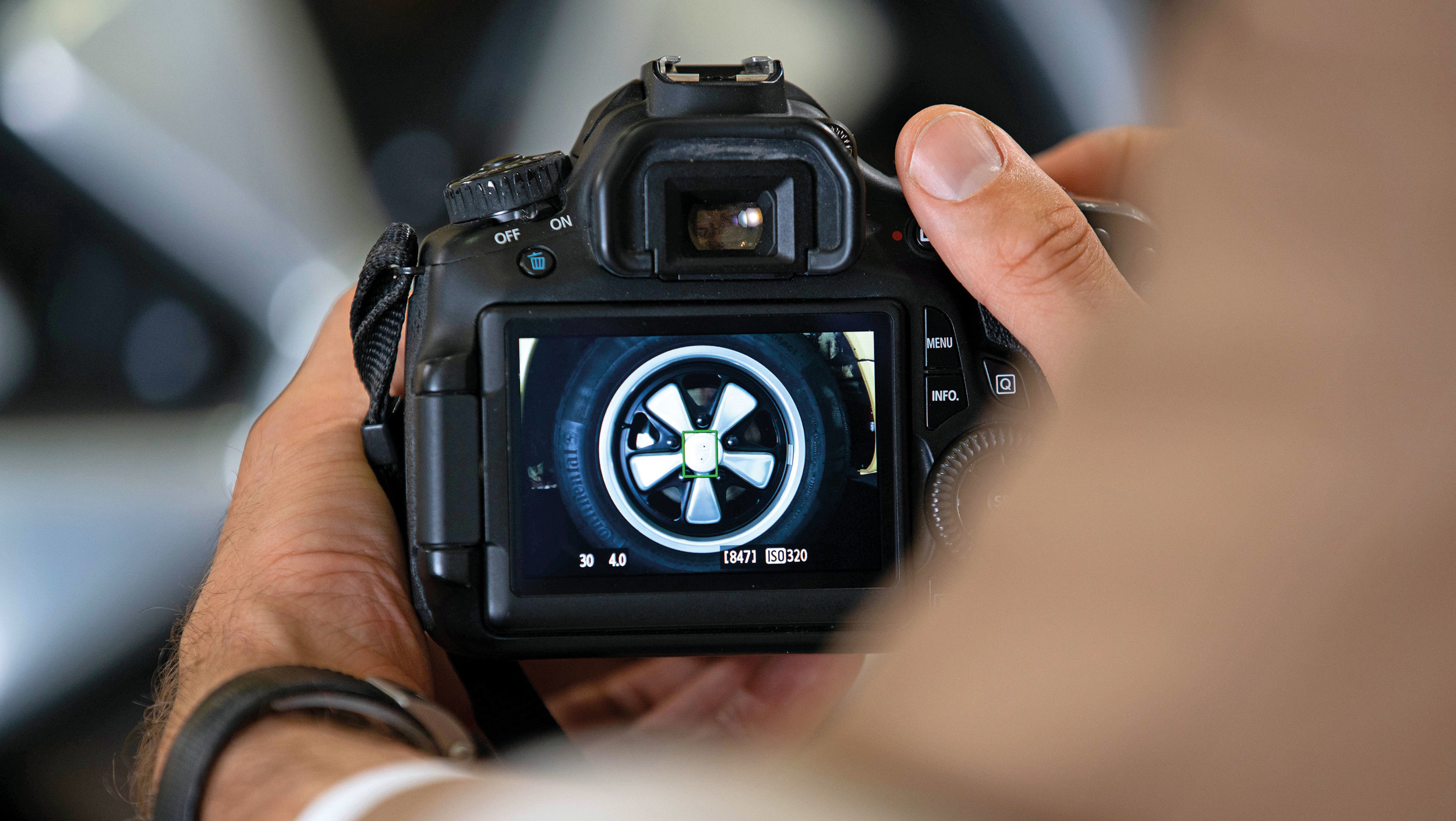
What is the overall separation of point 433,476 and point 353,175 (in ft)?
2.16

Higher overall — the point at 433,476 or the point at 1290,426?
the point at 1290,426

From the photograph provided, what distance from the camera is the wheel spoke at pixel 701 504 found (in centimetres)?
59

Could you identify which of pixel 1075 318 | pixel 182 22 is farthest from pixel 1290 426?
pixel 182 22

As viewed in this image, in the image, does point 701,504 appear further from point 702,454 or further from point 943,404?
point 943,404

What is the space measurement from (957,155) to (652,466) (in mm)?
258

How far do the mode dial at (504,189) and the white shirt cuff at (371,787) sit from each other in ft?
1.06

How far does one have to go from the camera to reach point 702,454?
A: 587 mm

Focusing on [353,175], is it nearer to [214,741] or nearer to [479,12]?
[479,12]

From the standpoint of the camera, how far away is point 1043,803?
0.73 feet

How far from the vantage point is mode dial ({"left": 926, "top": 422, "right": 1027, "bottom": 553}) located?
0.59 metres

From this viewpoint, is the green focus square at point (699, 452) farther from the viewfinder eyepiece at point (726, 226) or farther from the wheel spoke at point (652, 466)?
the viewfinder eyepiece at point (726, 226)

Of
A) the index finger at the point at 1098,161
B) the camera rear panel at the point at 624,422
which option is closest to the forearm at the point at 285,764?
the camera rear panel at the point at 624,422

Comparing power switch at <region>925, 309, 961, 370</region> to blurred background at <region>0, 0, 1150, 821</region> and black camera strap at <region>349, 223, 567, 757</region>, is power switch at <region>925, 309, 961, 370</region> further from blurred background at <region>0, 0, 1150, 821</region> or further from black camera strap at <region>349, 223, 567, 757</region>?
blurred background at <region>0, 0, 1150, 821</region>

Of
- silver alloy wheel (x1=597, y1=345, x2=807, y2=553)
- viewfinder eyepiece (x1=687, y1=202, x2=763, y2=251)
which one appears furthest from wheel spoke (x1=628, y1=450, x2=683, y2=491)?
viewfinder eyepiece (x1=687, y1=202, x2=763, y2=251)
